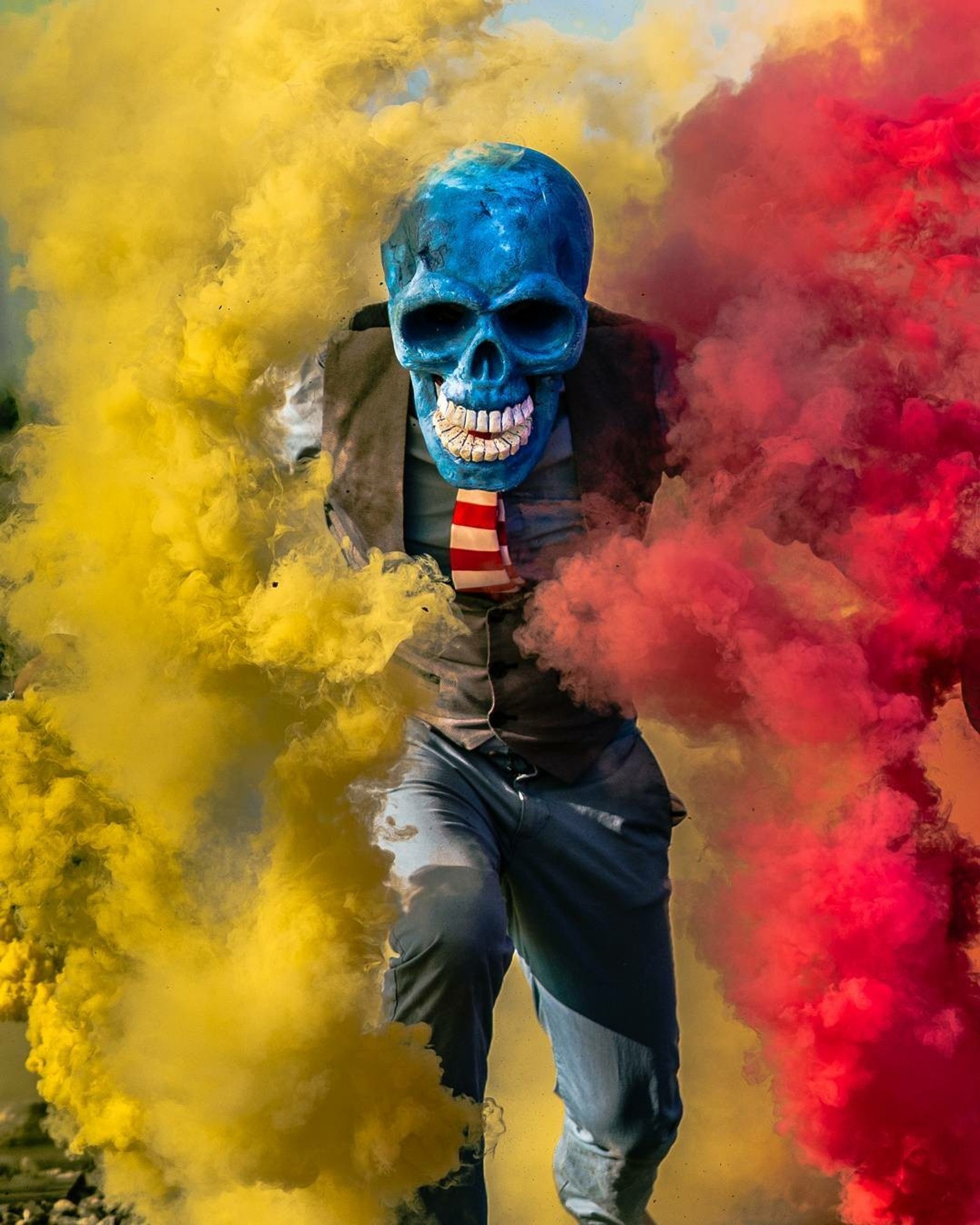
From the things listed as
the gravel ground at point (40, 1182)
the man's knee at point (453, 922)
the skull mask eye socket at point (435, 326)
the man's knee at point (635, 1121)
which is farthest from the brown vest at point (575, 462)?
the gravel ground at point (40, 1182)

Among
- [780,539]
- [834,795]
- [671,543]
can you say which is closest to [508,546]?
[671,543]

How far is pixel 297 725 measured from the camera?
3418mm

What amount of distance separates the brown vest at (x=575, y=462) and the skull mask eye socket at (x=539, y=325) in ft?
0.42

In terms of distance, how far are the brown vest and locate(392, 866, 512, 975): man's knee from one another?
14.2 inches

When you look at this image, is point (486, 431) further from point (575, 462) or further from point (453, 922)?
point (453, 922)

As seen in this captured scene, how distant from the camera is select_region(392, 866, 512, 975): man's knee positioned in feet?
10.2

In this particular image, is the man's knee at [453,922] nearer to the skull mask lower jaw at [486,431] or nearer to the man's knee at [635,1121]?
the man's knee at [635,1121]

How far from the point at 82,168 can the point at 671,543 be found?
4.56ft

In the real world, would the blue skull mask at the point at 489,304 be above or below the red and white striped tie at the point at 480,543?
above

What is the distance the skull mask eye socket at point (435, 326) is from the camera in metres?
3.33

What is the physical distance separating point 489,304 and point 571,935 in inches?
48.8

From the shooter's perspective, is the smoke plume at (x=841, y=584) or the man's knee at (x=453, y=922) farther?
the smoke plume at (x=841, y=584)

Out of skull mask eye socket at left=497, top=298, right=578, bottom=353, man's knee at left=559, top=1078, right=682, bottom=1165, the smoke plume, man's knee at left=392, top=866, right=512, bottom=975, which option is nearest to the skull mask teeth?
skull mask eye socket at left=497, top=298, right=578, bottom=353

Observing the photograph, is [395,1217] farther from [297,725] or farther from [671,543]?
[671,543]
